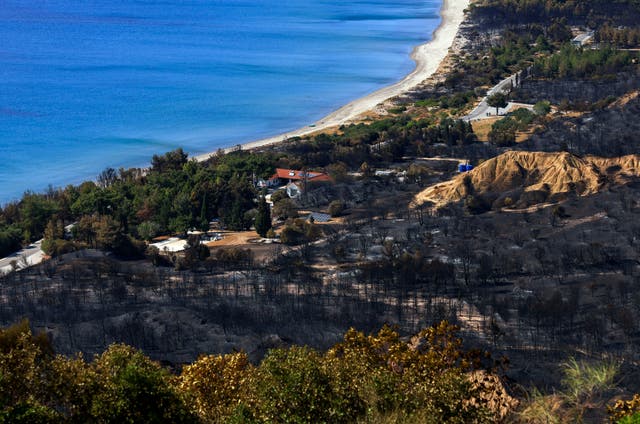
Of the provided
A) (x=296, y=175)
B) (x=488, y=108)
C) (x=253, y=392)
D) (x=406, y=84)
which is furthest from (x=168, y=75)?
(x=253, y=392)

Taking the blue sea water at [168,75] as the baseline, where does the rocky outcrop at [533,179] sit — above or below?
below

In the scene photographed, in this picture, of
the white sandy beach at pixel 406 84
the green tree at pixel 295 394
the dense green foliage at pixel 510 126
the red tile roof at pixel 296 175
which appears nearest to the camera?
the green tree at pixel 295 394

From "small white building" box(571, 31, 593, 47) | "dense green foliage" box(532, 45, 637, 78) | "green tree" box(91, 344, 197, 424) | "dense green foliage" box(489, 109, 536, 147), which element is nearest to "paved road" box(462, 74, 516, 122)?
"dense green foliage" box(489, 109, 536, 147)

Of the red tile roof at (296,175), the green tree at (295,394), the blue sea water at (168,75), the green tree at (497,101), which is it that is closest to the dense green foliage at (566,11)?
the blue sea water at (168,75)

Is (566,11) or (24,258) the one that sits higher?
(566,11)

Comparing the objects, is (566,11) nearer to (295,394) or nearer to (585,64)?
(585,64)

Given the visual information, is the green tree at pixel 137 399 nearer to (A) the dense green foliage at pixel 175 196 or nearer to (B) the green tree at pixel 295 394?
(B) the green tree at pixel 295 394

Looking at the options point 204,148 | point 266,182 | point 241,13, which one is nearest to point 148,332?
point 266,182
